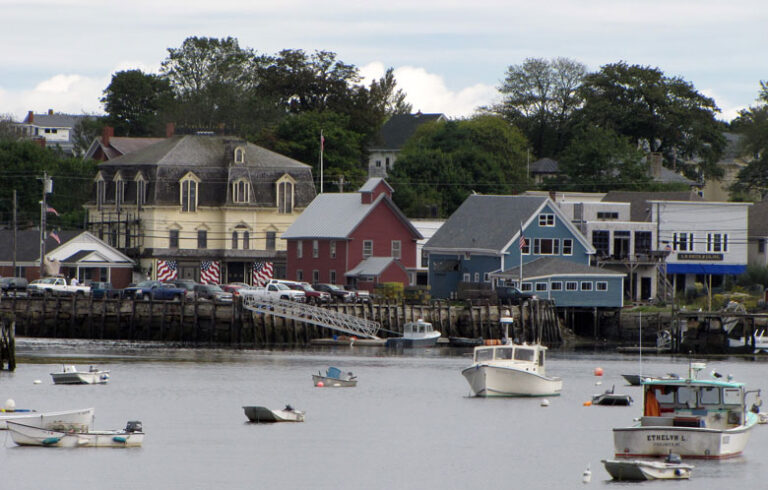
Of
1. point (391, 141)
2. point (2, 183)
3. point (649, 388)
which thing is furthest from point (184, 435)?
point (391, 141)

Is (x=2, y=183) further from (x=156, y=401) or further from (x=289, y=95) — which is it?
(x=156, y=401)

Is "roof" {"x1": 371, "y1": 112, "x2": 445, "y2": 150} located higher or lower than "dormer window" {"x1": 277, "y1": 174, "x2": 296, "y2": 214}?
higher

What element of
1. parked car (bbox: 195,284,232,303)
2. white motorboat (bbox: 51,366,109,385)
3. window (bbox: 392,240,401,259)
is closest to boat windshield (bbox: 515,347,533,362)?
white motorboat (bbox: 51,366,109,385)

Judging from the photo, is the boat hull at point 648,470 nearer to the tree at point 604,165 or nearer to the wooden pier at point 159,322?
the wooden pier at point 159,322

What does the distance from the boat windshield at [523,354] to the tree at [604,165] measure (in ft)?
260

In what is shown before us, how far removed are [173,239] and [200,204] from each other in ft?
12.0

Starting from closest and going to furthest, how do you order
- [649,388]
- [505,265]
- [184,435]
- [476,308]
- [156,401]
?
[649,388], [184,435], [156,401], [476,308], [505,265]

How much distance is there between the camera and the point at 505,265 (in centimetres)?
10481

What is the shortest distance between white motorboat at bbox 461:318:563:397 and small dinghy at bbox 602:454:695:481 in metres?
19.9

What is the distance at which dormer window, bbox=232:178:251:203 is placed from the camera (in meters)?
119

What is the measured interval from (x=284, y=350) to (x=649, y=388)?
152ft

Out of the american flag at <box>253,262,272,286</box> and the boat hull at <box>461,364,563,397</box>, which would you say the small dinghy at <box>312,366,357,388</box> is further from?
the american flag at <box>253,262,272,286</box>

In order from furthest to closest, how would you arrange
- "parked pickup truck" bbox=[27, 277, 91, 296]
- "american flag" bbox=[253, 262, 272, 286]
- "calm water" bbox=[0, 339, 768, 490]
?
"american flag" bbox=[253, 262, 272, 286] < "parked pickup truck" bbox=[27, 277, 91, 296] < "calm water" bbox=[0, 339, 768, 490]

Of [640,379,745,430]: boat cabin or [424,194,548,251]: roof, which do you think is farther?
[424,194,548,251]: roof
